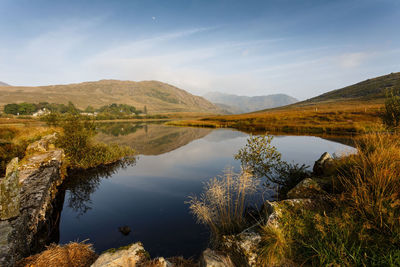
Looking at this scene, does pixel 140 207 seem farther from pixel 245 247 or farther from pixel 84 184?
pixel 245 247

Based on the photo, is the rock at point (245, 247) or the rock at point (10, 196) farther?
the rock at point (10, 196)

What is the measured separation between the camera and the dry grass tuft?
3906mm

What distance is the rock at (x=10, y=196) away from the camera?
455 cm

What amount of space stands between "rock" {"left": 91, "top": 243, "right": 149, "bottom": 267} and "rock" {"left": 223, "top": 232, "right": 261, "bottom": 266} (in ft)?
7.78

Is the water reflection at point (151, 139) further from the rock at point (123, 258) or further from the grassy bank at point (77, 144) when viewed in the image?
the rock at point (123, 258)

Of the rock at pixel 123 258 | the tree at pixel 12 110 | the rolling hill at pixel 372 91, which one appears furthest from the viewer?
the tree at pixel 12 110

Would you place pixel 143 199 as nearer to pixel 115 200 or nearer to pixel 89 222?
pixel 115 200

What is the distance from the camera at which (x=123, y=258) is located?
13.9 feet

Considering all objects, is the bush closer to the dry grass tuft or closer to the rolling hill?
the dry grass tuft

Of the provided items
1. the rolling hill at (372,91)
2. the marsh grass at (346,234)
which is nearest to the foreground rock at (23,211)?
the marsh grass at (346,234)

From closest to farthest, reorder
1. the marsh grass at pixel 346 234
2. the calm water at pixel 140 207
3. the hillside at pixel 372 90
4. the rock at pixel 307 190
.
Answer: the marsh grass at pixel 346 234 < the rock at pixel 307 190 < the calm water at pixel 140 207 < the hillside at pixel 372 90

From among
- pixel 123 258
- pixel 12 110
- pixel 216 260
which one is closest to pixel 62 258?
pixel 123 258

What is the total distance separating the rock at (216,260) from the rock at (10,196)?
18.7 ft

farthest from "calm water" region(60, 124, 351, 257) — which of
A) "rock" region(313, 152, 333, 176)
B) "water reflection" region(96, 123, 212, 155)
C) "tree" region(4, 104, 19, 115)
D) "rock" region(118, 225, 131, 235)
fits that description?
"tree" region(4, 104, 19, 115)
